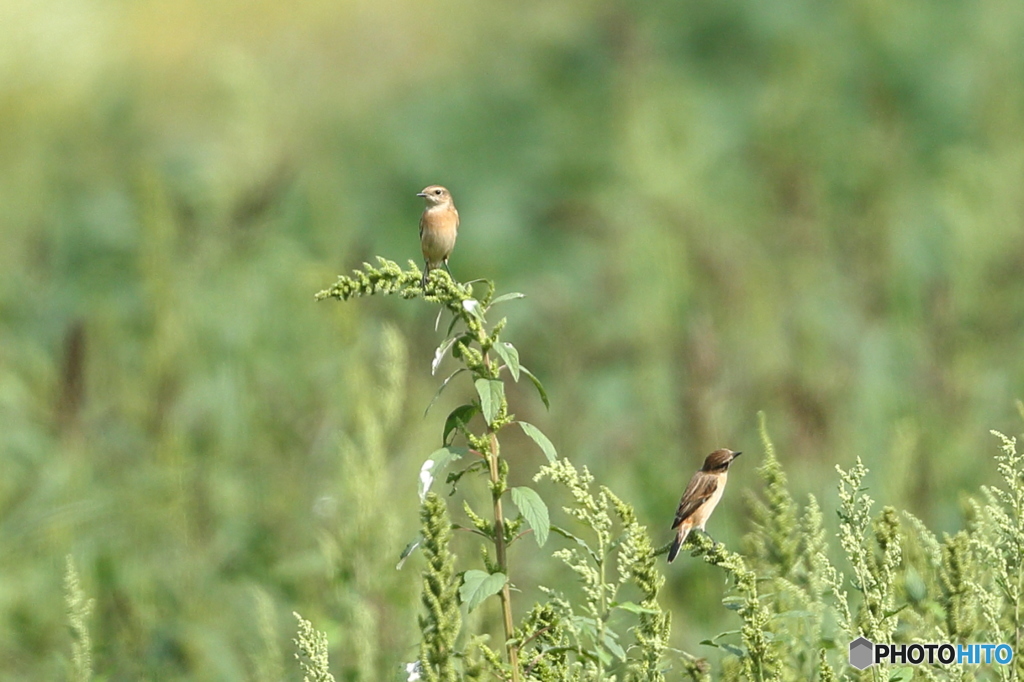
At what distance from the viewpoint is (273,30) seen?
1382cm

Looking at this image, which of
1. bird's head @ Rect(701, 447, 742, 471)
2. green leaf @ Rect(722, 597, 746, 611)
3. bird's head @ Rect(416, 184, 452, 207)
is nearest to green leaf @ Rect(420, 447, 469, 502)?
green leaf @ Rect(722, 597, 746, 611)

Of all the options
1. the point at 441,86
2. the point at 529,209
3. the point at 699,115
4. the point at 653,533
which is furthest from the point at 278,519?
the point at 441,86

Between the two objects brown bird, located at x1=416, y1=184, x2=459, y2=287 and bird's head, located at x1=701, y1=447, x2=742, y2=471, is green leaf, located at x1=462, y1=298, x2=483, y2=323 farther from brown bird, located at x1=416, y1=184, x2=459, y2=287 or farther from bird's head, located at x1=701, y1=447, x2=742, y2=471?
brown bird, located at x1=416, y1=184, x2=459, y2=287

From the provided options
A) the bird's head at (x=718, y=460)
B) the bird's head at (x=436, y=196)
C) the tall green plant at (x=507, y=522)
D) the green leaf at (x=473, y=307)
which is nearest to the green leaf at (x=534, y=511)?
the tall green plant at (x=507, y=522)

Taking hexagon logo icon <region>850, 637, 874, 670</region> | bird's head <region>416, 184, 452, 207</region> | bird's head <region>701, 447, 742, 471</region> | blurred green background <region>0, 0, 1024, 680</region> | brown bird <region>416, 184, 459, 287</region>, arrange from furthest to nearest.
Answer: bird's head <region>416, 184, 452, 207</region>
brown bird <region>416, 184, 459, 287</region>
blurred green background <region>0, 0, 1024, 680</region>
bird's head <region>701, 447, 742, 471</region>
hexagon logo icon <region>850, 637, 874, 670</region>

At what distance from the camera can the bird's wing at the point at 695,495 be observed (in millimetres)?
3639

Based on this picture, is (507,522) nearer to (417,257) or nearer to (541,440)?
(541,440)

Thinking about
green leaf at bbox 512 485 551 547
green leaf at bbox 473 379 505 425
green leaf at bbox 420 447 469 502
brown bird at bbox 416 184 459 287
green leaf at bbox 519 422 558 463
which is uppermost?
brown bird at bbox 416 184 459 287

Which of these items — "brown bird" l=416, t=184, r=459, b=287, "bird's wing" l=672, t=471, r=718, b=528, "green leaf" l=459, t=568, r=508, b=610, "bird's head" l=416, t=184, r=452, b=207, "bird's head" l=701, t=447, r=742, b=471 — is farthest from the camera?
"bird's head" l=416, t=184, r=452, b=207

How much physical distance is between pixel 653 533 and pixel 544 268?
3857 mm

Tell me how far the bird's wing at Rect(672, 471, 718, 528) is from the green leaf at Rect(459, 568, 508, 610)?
1092 mm

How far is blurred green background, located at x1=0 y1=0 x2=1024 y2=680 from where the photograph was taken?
4691 millimetres

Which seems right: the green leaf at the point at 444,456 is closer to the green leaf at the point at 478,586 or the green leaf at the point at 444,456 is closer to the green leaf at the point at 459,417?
the green leaf at the point at 459,417

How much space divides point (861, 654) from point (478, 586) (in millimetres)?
840
